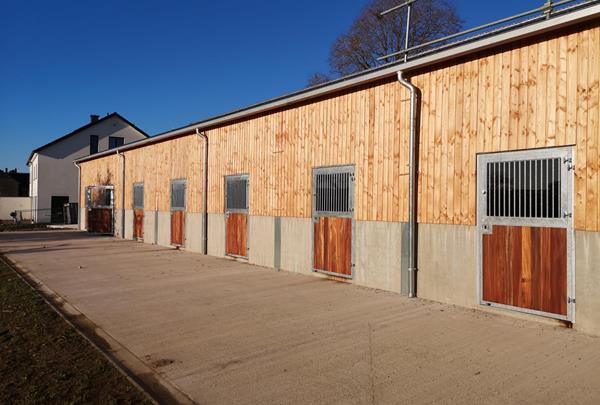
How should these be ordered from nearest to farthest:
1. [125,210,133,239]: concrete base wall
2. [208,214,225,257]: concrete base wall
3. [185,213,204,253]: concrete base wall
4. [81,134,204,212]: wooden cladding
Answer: [208,214,225,257]: concrete base wall < [185,213,204,253]: concrete base wall < [81,134,204,212]: wooden cladding < [125,210,133,239]: concrete base wall

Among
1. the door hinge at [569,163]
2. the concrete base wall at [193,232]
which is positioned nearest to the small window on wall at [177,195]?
the concrete base wall at [193,232]

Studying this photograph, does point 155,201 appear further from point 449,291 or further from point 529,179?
point 529,179

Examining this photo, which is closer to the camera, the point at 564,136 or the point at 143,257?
the point at 564,136

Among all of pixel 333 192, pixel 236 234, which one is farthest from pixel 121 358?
pixel 236 234

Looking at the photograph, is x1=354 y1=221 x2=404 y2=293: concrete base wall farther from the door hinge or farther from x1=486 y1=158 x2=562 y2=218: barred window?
the door hinge

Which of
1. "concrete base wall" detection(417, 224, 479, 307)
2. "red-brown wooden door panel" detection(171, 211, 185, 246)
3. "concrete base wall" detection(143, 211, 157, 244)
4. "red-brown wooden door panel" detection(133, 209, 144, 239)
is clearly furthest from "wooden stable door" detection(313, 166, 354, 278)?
"red-brown wooden door panel" detection(133, 209, 144, 239)

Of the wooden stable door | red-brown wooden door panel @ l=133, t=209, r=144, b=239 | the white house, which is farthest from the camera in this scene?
the white house

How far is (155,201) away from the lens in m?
19.4

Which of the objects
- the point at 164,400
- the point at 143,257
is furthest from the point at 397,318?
the point at 143,257

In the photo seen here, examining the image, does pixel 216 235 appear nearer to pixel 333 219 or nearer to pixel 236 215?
pixel 236 215

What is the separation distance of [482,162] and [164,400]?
220 inches

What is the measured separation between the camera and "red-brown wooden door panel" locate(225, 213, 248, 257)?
1363 centimetres

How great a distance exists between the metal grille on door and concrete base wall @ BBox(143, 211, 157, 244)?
48.2 feet

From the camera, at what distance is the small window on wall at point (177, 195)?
17297mm
